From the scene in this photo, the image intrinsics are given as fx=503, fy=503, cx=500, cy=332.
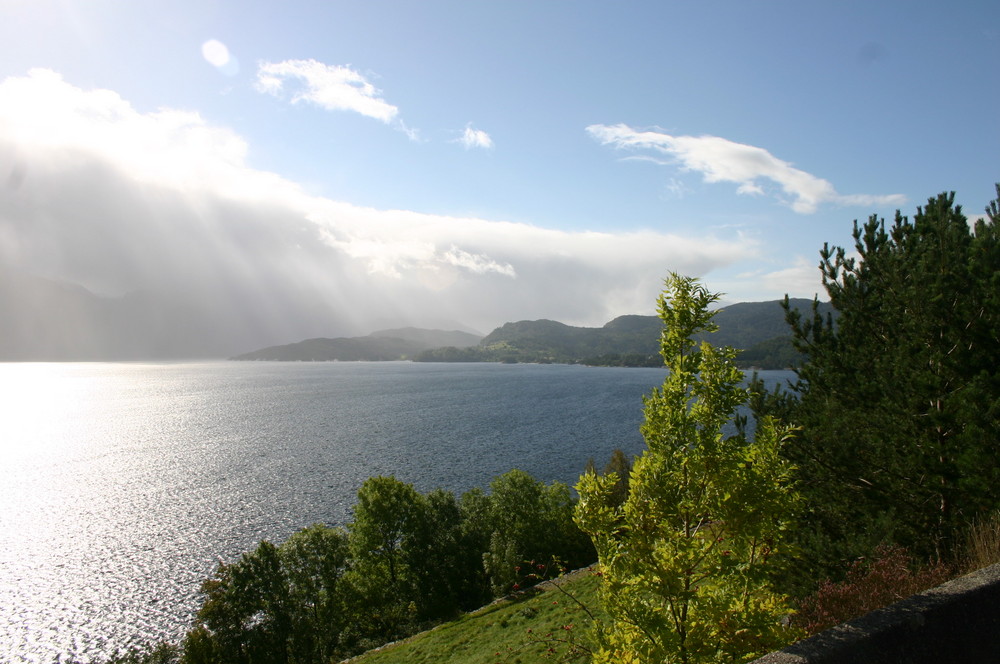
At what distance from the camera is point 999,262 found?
48.1 ft

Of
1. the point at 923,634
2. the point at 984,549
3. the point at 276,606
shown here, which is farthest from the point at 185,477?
the point at 923,634

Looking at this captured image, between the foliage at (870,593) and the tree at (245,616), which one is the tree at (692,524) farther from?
the tree at (245,616)

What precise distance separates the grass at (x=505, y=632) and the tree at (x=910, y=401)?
12743 mm

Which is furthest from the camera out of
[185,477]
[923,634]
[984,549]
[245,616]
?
[185,477]

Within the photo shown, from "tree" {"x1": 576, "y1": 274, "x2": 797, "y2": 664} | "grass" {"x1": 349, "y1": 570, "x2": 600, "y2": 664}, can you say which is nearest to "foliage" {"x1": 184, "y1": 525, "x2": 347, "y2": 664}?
"grass" {"x1": 349, "y1": 570, "x2": 600, "y2": 664}

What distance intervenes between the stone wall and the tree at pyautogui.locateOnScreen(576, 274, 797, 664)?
1775mm

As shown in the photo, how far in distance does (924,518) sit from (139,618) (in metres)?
53.0

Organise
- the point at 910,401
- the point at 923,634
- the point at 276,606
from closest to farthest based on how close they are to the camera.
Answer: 1. the point at 923,634
2. the point at 910,401
3. the point at 276,606

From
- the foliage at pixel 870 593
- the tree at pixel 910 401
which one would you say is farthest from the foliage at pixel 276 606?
the foliage at pixel 870 593

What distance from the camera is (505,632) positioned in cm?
2994

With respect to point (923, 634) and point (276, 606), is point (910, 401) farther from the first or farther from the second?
point (276, 606)

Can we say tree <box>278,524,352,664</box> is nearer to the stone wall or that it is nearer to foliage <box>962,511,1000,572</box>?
foliage <box>962,511,1000,572</box>

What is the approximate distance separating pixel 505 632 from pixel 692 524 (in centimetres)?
2748

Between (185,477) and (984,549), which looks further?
(185,477)
